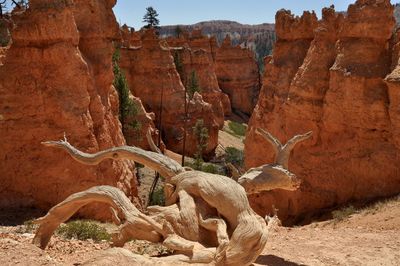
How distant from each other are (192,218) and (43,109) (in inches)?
329

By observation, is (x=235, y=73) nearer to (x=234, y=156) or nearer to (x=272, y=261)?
(x=234, y=156)

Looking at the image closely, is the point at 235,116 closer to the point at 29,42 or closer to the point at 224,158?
the point at 224,158

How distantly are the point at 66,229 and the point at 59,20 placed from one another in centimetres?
629

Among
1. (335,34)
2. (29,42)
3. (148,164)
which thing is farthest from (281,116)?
(148,164)

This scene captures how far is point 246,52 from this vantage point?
45.2 meters

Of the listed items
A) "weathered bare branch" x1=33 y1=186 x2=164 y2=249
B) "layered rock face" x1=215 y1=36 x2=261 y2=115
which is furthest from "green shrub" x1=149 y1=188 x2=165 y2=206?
"layered rock face" x1=215 y1=36 x2=261 y2=115

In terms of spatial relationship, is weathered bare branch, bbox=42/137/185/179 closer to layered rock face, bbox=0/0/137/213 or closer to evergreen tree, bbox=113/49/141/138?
layered rock face, bbox=0/0/137/213

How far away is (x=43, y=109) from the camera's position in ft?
42.5

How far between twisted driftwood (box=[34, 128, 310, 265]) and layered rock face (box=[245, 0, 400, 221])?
6.60m

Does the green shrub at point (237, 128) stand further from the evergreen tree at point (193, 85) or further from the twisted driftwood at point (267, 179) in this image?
the twisted driftwood at point (267, 179)

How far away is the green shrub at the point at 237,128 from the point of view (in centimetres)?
3938

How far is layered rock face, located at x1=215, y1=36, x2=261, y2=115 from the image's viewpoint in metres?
44.7

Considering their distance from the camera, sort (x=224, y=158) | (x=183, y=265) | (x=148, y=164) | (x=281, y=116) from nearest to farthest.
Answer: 1. (x=183, y=265)
2. (x=148, y=164)
3. (x=281, y=116)
4. (x=224, y=158)

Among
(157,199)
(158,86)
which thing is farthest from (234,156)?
(157,199)
